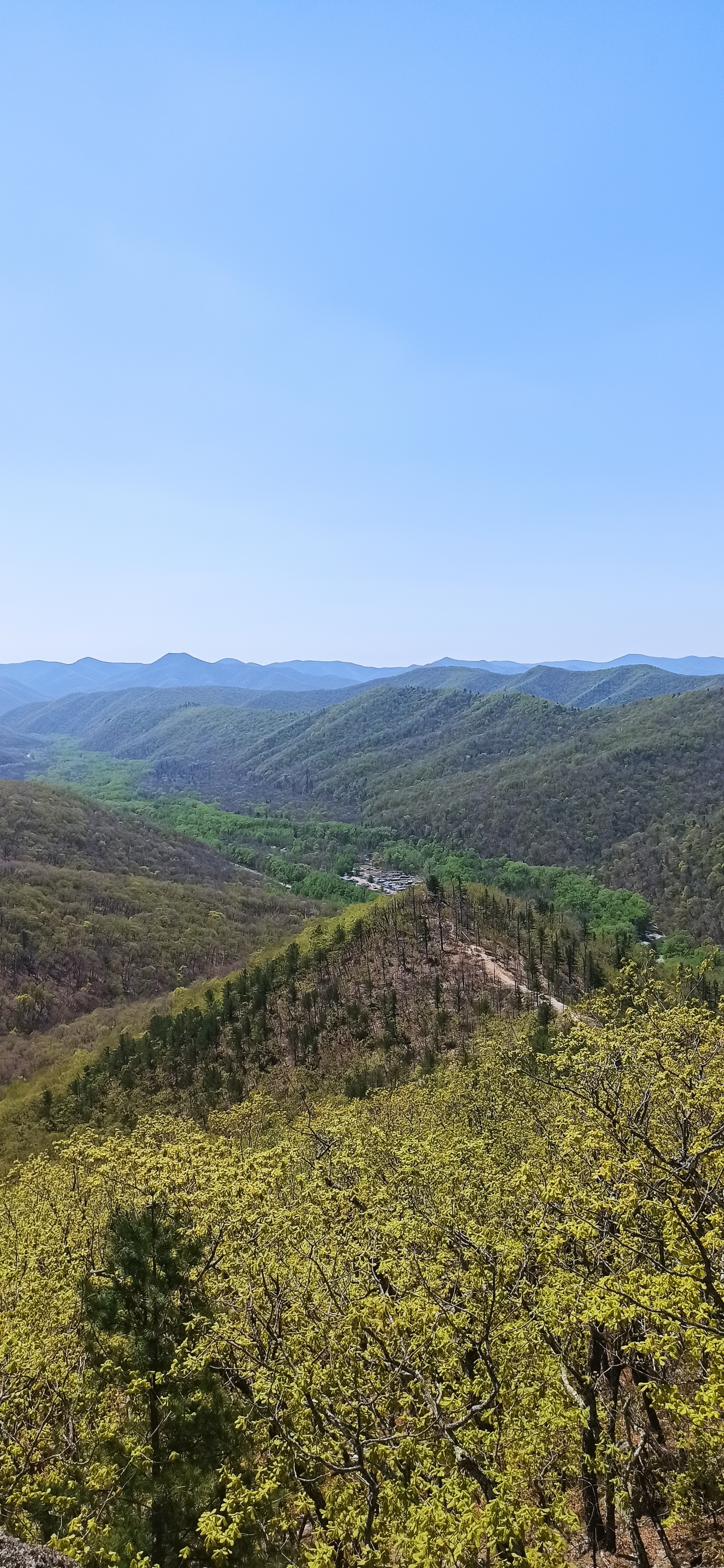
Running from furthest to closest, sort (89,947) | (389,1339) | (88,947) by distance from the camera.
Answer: (88,947) → (89,947) → (389,1339)

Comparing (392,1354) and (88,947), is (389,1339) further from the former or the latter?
(88,947)

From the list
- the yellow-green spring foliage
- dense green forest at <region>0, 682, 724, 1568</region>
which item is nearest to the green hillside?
dense green forest at <region>0, 682, 724, 1568</region>

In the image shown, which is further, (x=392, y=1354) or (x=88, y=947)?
(x=88, y=947)

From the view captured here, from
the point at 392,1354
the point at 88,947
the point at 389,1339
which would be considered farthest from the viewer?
the point at 88,947

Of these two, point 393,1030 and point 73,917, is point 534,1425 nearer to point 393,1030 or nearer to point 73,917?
point 393,1030

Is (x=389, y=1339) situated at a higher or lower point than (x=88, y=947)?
higher

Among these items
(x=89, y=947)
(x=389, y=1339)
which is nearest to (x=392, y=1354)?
(x=389, y=1339)

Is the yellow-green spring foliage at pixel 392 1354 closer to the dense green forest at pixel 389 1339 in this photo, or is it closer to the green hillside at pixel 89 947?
the dense green forest at pixel 389 1339

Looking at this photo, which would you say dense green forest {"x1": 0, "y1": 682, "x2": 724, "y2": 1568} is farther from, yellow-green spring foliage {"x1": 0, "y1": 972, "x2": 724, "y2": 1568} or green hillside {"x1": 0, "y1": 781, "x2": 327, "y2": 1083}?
green hillside {"x1": 0, "y1": 781, "x2": 327, "y2": 1083}

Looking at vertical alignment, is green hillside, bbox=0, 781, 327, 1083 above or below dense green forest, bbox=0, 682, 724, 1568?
below

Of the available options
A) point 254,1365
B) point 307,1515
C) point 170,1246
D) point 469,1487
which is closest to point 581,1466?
point 469,1487
